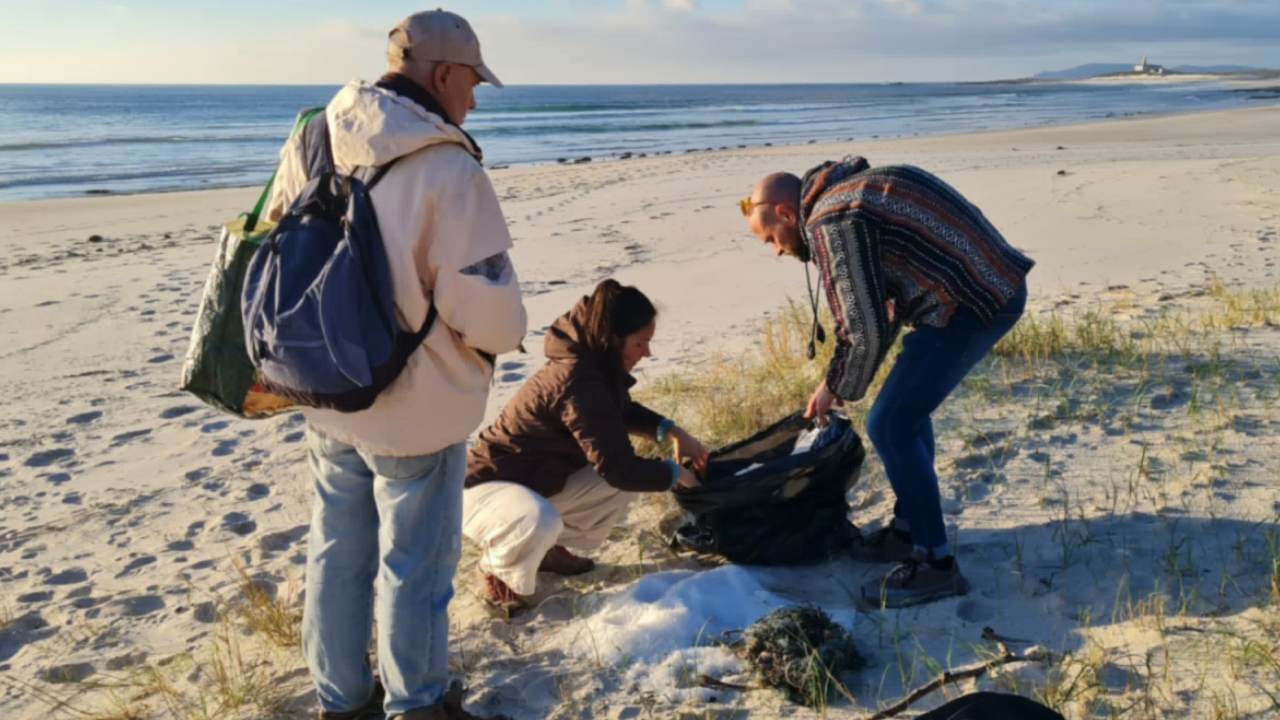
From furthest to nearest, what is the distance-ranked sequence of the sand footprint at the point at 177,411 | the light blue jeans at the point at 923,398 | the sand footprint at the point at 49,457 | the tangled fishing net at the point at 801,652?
the sand footprint at the point at 177,411, the sand footprint at the point at 49,457, the light blue jeans at the point at 923,398, the tangled fishing net at the point at 801,652

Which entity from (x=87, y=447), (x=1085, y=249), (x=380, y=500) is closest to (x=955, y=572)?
(x=380, y=500)

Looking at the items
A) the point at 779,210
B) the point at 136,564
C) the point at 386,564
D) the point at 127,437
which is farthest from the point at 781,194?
the point at 127,437

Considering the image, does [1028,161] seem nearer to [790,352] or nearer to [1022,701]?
[790,352]

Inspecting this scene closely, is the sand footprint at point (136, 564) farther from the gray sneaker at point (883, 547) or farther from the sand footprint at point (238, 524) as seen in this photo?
the gray sneaker at point (883, 547)

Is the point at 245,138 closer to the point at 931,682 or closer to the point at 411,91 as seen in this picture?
the point at 411,91

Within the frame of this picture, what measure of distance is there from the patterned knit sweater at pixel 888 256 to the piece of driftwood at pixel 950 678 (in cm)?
85

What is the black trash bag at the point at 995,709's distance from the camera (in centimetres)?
235

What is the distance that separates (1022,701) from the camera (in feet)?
7.84

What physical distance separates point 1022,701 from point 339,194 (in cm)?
199

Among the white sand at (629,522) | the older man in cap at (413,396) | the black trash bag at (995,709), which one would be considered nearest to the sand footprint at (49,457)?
the white sand at (629,522)

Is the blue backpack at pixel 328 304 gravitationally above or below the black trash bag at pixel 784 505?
above

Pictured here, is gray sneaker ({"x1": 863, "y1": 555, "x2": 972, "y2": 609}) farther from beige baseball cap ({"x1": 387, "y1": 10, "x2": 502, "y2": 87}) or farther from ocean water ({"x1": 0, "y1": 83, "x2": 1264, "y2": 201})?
ocean water ({"x1": 0, "y1": 83, "x2": 1264, "y2": 201})

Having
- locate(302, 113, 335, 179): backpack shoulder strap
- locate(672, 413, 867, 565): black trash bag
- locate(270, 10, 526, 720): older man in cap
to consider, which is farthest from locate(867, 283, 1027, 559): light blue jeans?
locate(302, 113, 335, 179): backpack shoulder strap

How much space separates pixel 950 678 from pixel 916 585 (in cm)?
60
